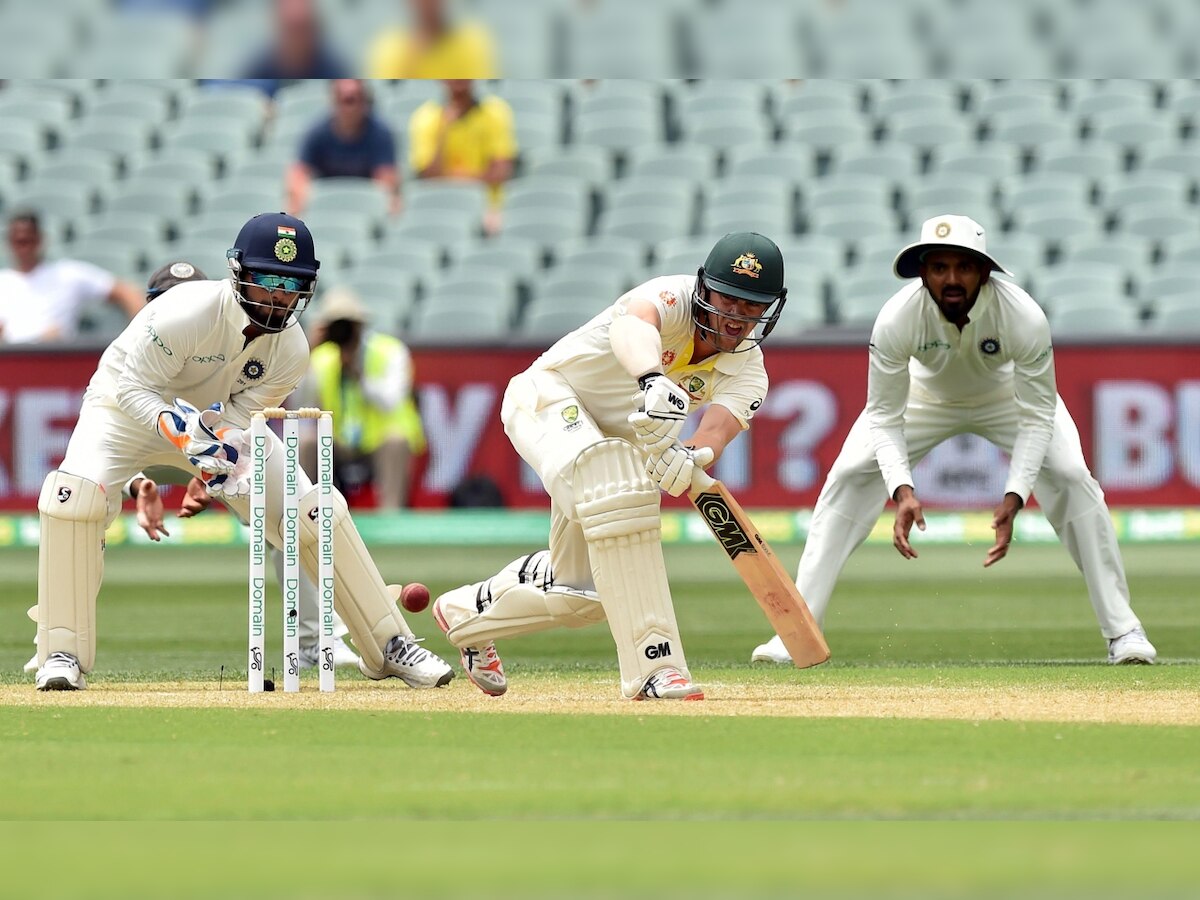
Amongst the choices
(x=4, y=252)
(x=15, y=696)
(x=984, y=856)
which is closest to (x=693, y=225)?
(x=4, y=252)

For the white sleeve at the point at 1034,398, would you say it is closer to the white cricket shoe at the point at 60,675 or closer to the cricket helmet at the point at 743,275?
the cricket helmet at the point at 743,275

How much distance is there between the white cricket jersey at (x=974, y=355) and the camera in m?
7.00

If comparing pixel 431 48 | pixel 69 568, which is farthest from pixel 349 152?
pixel 431 48

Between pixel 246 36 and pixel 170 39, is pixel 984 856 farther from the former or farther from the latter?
pixel 170 39

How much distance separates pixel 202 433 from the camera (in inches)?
239

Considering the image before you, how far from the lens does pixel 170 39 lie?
4926mm

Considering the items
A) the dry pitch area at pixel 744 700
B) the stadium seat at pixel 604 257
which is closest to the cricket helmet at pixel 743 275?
the dry pitch area at pixel 744 700

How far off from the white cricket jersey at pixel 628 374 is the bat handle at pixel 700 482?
0.29 meters

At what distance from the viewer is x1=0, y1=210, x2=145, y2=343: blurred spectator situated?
1286 cm

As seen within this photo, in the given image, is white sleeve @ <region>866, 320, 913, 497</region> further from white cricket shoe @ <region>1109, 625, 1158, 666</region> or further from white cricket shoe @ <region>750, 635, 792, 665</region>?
white cricket shoe @ <region>1109, 625, 1158, 666</region>

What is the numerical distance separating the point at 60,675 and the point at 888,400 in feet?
9.20

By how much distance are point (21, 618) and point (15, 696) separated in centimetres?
322

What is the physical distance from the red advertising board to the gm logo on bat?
595 centimetres

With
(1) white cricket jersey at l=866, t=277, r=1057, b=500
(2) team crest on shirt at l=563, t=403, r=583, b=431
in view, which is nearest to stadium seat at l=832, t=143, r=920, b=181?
(1) white cricket jersey at l=866, t=277, r=1057, b=500
